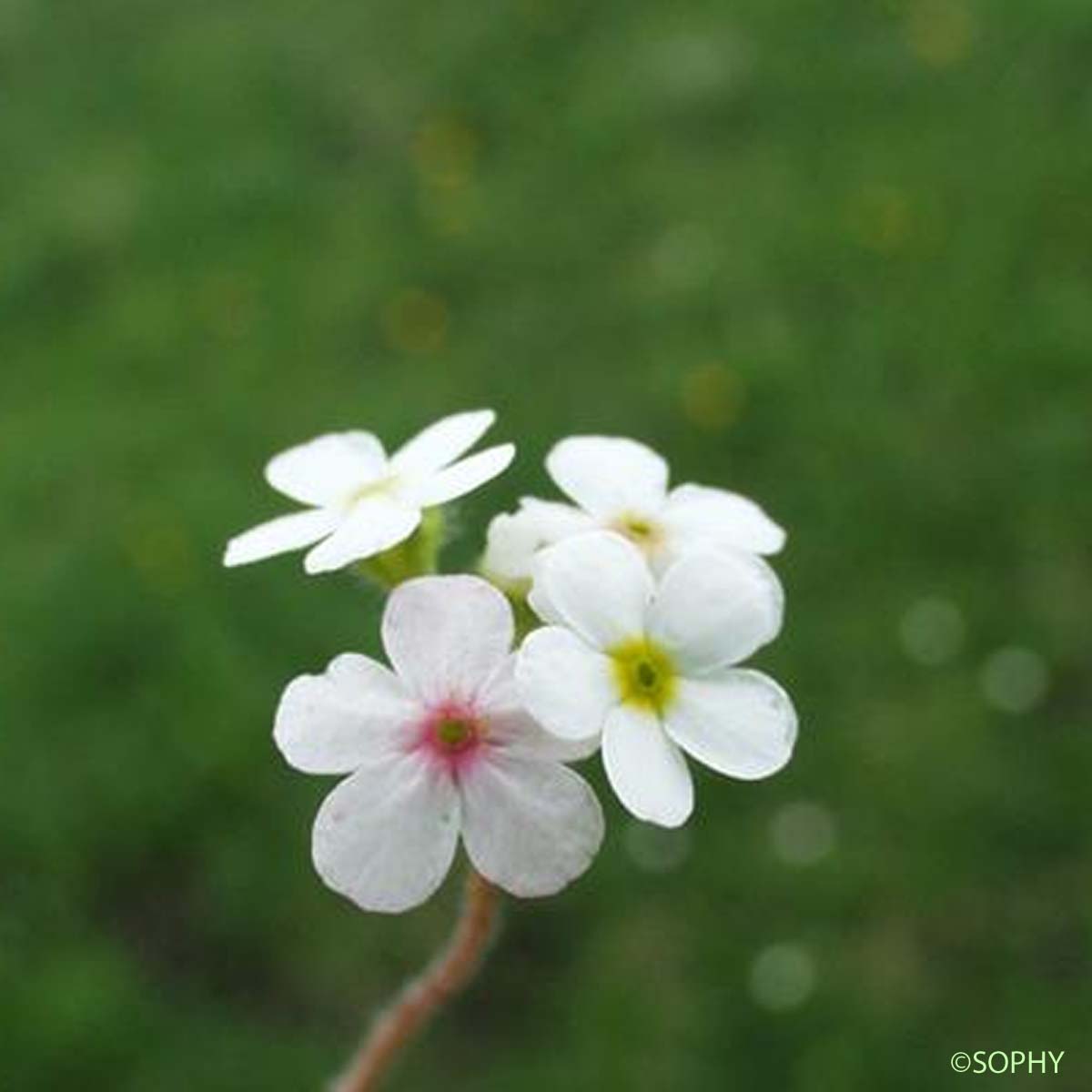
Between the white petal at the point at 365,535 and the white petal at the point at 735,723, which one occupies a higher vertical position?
the white petal at the point at 365,535

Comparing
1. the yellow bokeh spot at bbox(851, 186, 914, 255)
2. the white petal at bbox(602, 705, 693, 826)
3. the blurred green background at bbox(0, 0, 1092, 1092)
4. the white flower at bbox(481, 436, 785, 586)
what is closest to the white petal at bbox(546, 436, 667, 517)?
the white flower at bbox(481, 436, 785, 586)

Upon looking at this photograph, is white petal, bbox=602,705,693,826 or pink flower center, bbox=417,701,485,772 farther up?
pink flower center, bbox=417,701,485,772

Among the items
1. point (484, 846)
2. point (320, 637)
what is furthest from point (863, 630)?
point (484, 846)

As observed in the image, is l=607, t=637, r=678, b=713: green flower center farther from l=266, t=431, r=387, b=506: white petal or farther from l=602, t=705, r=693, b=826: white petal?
l=266, t=431, r=387, b=506: white petal

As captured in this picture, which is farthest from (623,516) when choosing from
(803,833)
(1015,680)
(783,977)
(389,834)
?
(1015,680)

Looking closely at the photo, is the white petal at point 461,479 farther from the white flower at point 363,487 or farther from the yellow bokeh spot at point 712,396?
the yellow bokeh spot at point 712,396

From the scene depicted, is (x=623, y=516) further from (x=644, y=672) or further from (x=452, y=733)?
(x=452, y=733)

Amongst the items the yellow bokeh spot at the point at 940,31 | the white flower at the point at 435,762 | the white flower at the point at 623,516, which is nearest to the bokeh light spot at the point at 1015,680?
the yellow bokeh spot at the point at 940,31
